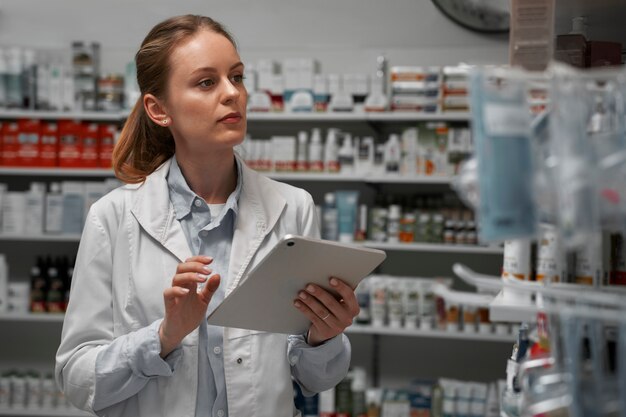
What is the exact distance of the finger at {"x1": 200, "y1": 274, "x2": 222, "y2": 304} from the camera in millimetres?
1597

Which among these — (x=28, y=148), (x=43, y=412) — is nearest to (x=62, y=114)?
(x=28, y=148)

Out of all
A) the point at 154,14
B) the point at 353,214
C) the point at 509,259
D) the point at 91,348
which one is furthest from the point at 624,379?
the point at 154,14

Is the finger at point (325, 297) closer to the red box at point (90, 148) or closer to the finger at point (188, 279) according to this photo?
the finger at point (188, 279)

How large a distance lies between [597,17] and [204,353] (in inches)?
46.8

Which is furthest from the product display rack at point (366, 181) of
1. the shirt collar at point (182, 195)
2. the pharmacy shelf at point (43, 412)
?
the shirt collar at point (182, 195)

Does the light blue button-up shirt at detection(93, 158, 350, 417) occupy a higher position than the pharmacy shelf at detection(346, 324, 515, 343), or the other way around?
the light blue button-up shirt at detection(93, 158, 350, 417)

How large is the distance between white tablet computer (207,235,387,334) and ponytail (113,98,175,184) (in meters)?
0.55

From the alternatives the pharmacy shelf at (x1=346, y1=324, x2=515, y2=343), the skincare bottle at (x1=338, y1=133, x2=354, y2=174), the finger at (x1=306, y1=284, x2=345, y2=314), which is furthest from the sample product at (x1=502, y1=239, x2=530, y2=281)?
the skincare bottle at (x1=338, y1=133, x2=354, y2=174)

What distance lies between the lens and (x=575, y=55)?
1.65m

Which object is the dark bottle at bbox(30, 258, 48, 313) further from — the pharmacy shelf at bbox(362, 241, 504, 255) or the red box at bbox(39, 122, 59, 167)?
the pharmacy shelf at bbox(362, 241, 504, 255)

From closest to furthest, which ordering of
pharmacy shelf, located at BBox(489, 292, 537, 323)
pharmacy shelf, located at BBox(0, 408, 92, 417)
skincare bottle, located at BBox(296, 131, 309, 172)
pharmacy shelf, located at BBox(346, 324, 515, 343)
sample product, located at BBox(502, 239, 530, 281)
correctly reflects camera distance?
pharmacy shelf, located at BBox(489, 292, 537, 323)
sample product, located at BBox(502, 239, 530, 281)
pharmacy shelf, located at BBox(346, 324, 515, 343)
skincare bottle, located at BBox(296, 131, 309, 172)
pharmacy shelf, located at BBox(0, 408, 92, 417)

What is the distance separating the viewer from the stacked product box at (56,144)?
467 centimetres

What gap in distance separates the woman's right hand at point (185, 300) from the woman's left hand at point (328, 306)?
21 cm

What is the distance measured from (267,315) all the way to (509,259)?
54 centimetres
